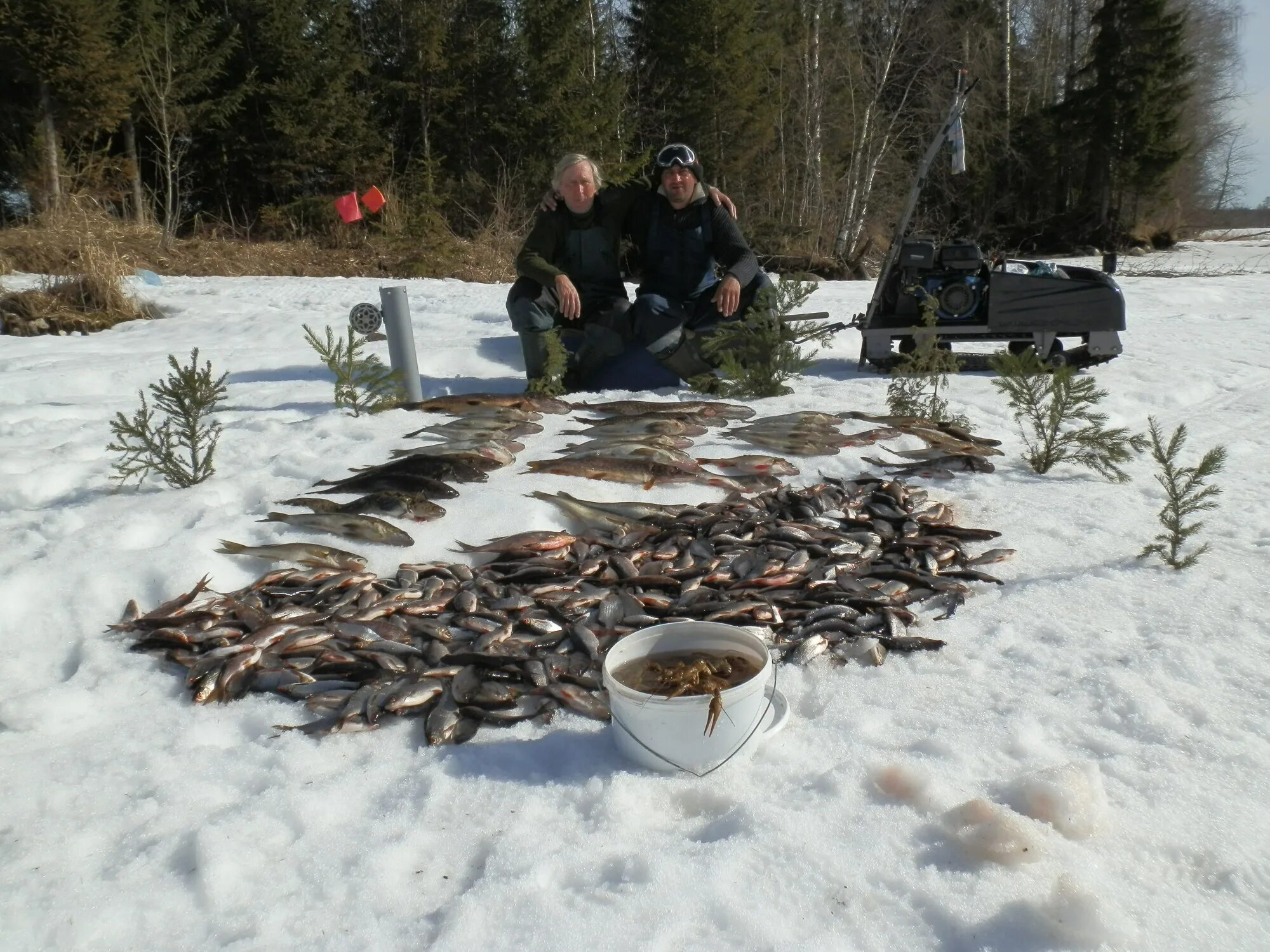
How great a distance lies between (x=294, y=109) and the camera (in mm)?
20281

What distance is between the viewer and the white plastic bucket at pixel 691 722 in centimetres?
261

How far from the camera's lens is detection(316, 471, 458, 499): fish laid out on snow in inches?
195

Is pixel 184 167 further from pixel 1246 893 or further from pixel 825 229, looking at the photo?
pixel 1246 893

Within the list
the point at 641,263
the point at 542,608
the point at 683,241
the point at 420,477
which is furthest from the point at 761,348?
the point at 542,608

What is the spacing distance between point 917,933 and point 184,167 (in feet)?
75.7

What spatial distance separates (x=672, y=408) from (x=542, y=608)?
3219 mm

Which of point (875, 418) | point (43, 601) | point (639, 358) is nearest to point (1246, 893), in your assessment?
point (43, 601)

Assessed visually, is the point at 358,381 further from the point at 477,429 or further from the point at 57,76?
the point at 57,76

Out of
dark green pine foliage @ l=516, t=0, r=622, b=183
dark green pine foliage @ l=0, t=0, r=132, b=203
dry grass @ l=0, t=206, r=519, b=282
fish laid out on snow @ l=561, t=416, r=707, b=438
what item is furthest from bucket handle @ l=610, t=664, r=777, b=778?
dark green pine foliage @ l=516, t=0, r=622, b=183

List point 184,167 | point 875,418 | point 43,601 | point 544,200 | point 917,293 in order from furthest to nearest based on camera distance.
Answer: point 184,167 → point 917,293 → point 544,200 → point 875,418 → point 43,601

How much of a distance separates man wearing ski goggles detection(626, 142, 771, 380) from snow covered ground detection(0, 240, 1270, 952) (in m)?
3.43

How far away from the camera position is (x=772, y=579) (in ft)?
13.1

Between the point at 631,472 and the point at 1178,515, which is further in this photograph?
the point at 631,472

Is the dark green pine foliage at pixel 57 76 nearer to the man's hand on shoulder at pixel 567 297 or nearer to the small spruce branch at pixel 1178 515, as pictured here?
the man's hand on shoulder at pixel 567 297
